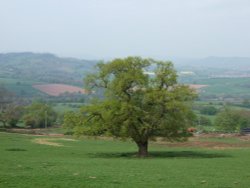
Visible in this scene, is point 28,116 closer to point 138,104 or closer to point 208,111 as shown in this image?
point 208,111

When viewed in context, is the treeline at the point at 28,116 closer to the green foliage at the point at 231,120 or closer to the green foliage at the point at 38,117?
→ the green foliage at the point at 38,117

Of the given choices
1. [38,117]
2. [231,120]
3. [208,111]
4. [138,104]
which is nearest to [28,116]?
[38,117]

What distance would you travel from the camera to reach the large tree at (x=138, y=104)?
38.7 meters

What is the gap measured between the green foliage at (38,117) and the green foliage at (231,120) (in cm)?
4033

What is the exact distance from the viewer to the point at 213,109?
137 meters

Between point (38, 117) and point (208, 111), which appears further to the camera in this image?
point (208, 111)

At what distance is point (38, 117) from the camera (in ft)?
341

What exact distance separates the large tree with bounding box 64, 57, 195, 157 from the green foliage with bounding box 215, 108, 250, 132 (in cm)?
6245

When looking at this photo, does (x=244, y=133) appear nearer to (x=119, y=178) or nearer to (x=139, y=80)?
(x=139, y=80)

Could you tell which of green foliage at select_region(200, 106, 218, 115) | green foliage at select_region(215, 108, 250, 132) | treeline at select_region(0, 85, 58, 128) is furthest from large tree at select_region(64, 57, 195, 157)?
green foliage at select_region(200, 106, 218, 115)

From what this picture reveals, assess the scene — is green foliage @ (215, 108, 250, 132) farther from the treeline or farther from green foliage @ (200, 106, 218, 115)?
the treeline

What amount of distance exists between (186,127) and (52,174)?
22.0 meters

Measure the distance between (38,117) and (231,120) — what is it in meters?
45.2

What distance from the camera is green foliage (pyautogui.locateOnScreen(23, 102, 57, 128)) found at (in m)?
103
